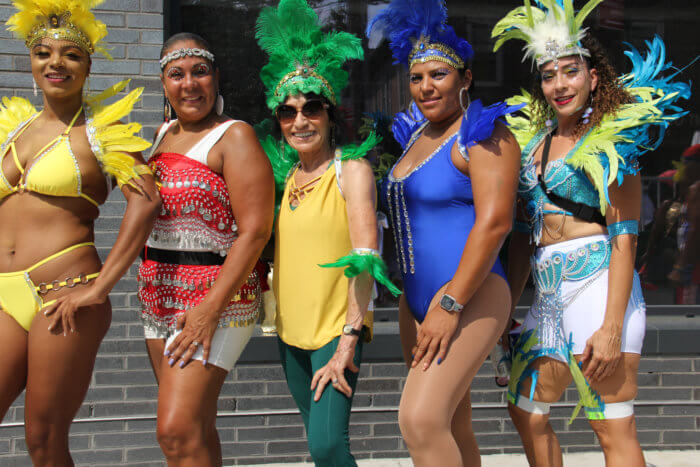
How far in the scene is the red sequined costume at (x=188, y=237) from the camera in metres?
2.32

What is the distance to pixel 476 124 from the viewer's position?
2.11 m

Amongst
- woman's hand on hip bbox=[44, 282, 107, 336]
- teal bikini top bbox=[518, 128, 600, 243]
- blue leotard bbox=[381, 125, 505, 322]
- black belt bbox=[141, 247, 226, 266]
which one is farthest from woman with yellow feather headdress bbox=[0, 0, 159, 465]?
teal bikini top bbox=[518, 128, 600, 243]

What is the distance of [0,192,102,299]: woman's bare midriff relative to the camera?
7.89ft

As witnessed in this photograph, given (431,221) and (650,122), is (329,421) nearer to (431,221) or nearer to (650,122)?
(431,221)

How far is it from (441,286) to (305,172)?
2.34ft

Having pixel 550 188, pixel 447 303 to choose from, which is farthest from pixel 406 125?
pixel 447 303

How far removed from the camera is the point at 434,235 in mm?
2287

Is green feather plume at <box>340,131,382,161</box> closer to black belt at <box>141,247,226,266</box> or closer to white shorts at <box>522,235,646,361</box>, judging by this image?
black belt at <box>141,247,226,266</box>

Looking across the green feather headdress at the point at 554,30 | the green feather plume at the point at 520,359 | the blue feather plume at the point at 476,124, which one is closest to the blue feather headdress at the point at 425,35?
the green feather headdress at the point at 554,30

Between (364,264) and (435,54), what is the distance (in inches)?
33.0

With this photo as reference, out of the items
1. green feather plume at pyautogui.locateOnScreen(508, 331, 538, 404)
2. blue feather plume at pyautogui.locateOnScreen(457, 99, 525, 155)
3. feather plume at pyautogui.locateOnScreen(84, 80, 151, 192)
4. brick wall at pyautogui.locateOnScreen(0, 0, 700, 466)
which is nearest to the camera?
blue feather plume at pyautogui.locateOnScreen(457, 99, 525, 155)

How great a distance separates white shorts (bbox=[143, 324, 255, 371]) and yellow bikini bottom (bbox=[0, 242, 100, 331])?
404mm

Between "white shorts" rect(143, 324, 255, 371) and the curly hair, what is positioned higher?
the curly hair

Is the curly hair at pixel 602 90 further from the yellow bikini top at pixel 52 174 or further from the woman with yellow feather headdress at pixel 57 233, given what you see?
the yellow bikini top at pixel 52 174
